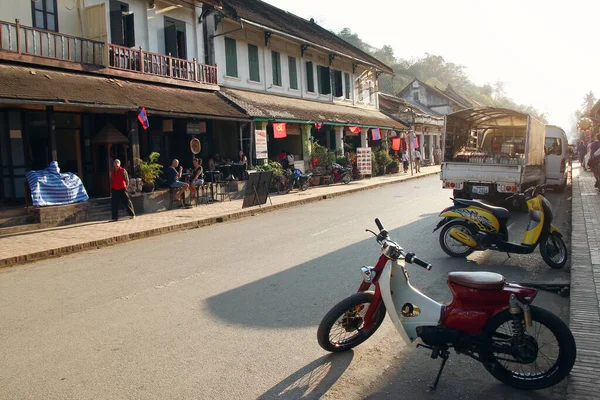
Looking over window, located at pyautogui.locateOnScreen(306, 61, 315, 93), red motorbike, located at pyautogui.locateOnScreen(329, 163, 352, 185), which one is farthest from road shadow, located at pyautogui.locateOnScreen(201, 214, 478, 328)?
window, located at pyautogui.locateOnScreen(306, 61, 315, 93)

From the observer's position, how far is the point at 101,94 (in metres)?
13.8

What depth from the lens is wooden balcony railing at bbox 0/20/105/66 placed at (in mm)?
12680

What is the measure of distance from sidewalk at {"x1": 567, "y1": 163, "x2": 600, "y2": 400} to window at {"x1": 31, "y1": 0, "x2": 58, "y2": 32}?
14.1 meters

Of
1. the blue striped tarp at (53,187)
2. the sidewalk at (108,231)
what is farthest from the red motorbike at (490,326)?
the blue striped tarp at (53,187)

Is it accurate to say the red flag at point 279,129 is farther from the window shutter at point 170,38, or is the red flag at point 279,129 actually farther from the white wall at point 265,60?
the window shutter at point 170,38

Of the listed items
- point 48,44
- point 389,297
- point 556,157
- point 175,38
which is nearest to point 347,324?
point 389,297

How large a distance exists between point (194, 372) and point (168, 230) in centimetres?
874

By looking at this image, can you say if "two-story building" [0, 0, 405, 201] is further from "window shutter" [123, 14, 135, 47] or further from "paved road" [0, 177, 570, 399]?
"paved road" [0, 177, 570, 399]

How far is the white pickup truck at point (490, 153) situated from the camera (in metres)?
12.8

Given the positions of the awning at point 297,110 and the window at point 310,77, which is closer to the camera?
the awning at point 297,110

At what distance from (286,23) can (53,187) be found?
58.3ft

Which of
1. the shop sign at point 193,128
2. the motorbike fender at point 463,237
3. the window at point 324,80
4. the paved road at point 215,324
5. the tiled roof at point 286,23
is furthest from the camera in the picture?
the window at point 324,80

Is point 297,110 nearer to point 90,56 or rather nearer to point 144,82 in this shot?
point 144,82

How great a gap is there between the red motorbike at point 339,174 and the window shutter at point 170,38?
9.87 m
